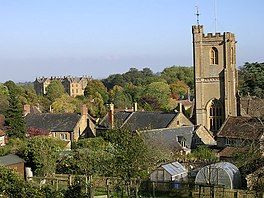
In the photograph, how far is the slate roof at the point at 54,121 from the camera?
60625 mm

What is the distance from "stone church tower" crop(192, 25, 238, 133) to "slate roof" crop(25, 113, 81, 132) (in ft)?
51.8

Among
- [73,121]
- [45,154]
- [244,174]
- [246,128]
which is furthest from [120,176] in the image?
[73,121]

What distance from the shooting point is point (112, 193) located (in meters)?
32.6

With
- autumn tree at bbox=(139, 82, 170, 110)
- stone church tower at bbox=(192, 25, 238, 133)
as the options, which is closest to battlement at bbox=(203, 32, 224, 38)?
stone church tower at bbox=(192, 25, 238, 133)

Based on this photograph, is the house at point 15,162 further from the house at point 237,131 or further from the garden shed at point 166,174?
the house at point 237,131

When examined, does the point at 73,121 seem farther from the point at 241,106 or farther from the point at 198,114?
the point at 241,106

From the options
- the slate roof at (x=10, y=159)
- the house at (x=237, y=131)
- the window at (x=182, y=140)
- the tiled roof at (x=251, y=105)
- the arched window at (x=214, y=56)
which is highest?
the arched window at (x=214, y=56)

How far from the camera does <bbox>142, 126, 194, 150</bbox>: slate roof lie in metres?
46.0

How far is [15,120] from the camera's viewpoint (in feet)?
178

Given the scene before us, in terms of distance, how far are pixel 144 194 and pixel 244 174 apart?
7.06 metres

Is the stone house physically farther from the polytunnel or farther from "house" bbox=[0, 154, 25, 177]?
"house" bbox=[0, 154, 25, 177]

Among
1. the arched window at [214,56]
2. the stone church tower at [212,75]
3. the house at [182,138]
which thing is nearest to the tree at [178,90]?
the stone church tower at [212,75]

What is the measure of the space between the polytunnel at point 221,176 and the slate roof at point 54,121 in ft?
92.7

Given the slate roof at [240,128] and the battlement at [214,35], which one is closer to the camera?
the slate roof at [240,128]
